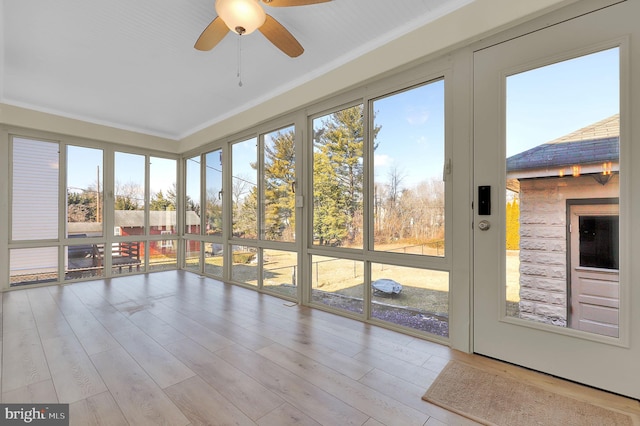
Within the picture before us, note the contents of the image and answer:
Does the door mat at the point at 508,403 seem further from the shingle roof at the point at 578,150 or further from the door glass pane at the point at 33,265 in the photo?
the door glass pane at the point at 33,265

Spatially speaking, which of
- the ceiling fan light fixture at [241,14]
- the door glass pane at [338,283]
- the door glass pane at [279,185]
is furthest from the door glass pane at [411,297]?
the ceiling fan light fixture at [241,14]

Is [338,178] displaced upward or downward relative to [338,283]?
upward

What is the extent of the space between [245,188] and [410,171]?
109 inches

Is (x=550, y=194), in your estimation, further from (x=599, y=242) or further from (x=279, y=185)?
(x=279, y=185)

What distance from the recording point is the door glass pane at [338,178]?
3.18m

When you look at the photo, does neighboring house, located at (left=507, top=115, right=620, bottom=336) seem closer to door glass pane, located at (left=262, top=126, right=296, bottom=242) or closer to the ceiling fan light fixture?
the ceiling fan light fixture

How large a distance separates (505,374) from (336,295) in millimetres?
1757

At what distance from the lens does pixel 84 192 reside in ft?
16.1

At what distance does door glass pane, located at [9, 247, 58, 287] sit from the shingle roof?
6.28m

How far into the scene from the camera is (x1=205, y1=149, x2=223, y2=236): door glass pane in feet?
17.0

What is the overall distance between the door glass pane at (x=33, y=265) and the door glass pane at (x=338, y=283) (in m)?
4.28

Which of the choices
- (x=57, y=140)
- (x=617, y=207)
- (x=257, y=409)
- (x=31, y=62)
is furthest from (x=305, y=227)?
(x=57, y=140)

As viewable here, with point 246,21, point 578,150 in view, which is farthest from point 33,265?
point 578,150

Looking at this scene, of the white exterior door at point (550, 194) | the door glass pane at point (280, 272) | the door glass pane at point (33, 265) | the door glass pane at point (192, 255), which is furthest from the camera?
the door glass pane at point (192, 255)
